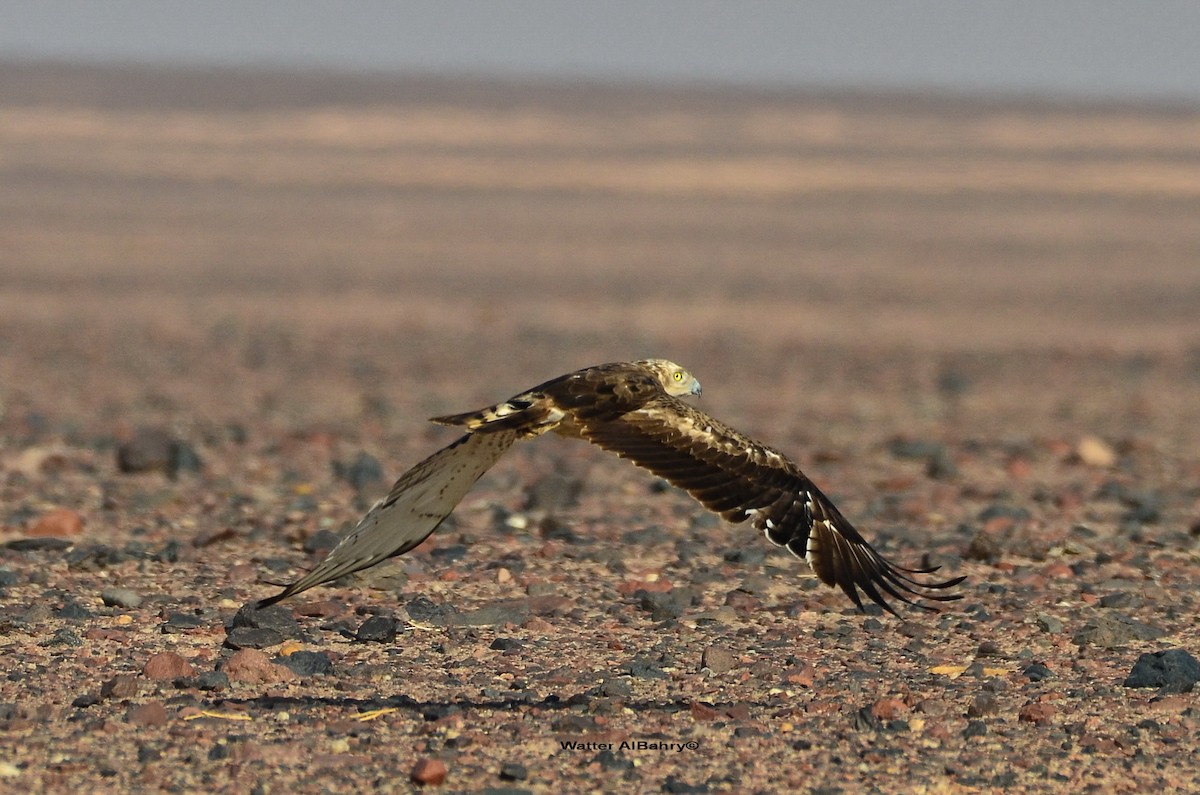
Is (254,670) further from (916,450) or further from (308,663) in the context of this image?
(916,450)

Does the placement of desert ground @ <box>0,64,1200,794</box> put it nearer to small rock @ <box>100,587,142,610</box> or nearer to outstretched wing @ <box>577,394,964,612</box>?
small rock @ <box>100,587,142,610</box>

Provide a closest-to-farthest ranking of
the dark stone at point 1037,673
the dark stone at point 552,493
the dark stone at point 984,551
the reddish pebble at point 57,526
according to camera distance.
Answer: the dark stone at point 1037,673 → the dark stone at point 984,551 → the reddish pebble at point 57,526 → the dark stone at point 552,493

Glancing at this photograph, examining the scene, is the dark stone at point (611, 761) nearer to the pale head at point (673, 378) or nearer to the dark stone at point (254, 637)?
the dark stone at point (254, 637)

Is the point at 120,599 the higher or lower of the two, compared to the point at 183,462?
higher

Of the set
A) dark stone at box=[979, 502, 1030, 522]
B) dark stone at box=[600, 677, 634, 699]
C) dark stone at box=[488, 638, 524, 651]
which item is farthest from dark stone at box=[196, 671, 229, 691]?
dark stone at box=[979, 502, 1030, 522]

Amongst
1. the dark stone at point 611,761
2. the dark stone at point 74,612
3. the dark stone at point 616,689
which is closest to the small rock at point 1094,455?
the dark stone at point 616,689

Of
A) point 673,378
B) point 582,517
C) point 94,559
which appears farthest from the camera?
point 582,517

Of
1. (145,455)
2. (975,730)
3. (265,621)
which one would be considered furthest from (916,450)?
(975,730)
